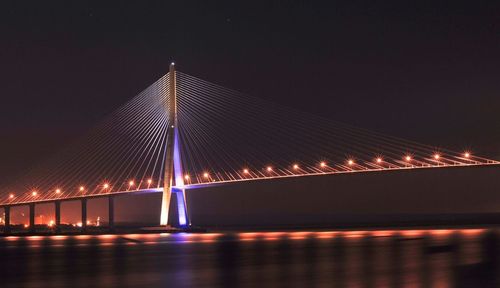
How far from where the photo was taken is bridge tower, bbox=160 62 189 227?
45469 millimetres

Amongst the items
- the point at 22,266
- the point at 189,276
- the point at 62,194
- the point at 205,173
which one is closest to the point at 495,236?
the point at 189,276

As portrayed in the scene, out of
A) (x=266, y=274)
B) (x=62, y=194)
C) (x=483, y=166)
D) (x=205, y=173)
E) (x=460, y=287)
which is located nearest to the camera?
(x=460, y=287)

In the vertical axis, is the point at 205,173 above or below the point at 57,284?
above

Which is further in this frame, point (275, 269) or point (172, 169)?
point (172, 169)

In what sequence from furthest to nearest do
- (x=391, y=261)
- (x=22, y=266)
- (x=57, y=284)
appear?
1. (x=22, y=266)
2. (x=391, y=261)
3. (x=57, y=284)

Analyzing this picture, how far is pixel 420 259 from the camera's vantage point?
46.6 feet

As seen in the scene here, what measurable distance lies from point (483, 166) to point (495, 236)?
34.3m

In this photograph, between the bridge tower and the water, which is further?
the bridge tower

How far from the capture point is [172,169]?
45.8m

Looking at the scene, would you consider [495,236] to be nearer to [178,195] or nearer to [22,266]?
[22,266]

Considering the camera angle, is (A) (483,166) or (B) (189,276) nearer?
(B) (189,276)

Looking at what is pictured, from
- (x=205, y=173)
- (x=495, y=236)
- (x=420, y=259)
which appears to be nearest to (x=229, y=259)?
(x=420, y=259)

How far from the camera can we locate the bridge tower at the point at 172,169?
149 feet

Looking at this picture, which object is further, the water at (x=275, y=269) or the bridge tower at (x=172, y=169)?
the bridge tower at (x=172, y=169)
